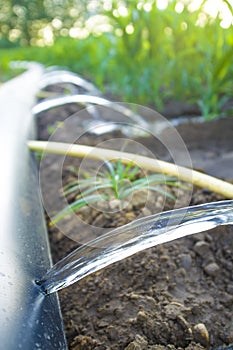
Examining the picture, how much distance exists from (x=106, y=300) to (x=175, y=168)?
1.41 feet

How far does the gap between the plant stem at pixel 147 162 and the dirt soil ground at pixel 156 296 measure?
99 millimetres

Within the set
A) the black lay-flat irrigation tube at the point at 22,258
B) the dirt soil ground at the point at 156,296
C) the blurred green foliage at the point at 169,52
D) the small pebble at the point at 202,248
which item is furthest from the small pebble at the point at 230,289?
the blurred green foliage at the point at 169,52

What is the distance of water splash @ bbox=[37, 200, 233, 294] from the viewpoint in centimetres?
74

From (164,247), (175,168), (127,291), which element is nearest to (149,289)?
(127,291)

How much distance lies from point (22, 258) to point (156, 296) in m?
0.30

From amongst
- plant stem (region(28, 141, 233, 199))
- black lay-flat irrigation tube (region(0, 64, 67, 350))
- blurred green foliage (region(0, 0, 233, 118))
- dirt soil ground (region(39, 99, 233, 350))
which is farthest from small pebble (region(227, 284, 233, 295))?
blurred green foliage (region(0, 0, 233, 118))

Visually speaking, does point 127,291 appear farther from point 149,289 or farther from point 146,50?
point 146,50

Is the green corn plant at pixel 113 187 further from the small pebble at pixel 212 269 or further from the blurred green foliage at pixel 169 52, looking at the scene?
the blurred green foliage at pixel 169 52

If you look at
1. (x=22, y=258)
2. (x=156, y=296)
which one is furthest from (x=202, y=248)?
Result: (x=22, y=258)

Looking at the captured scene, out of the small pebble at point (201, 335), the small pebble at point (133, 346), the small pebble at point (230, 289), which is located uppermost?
the small pebble at point (133, 346)

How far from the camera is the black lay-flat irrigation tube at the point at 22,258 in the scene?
641 millimetres

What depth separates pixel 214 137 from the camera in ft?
7.08

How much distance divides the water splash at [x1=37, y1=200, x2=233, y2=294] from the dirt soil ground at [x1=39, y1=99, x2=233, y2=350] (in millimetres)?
133

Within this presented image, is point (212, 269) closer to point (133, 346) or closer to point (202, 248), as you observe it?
point (202, 248)
